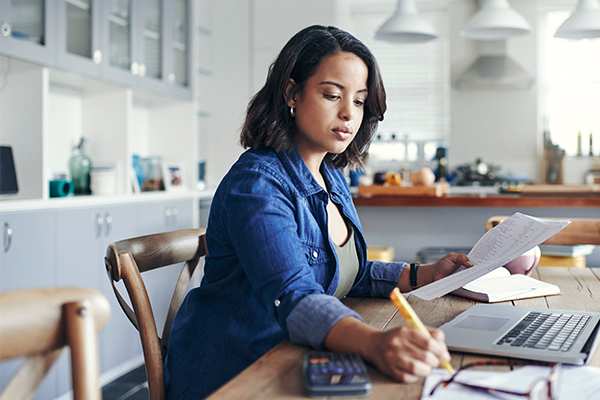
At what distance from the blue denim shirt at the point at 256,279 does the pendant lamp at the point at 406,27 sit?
8.28 ft

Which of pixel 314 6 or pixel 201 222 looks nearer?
pixel 201 222

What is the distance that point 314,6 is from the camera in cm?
421

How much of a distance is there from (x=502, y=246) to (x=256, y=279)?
0.52 meters

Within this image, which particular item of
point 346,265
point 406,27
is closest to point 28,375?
point 346,265

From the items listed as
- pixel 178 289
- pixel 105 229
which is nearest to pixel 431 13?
pixel 105 229

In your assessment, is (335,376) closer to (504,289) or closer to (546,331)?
(546,331)

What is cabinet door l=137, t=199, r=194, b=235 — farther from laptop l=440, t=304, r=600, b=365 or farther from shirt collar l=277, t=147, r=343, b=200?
laptop l=440, t=304, r=600, b=365

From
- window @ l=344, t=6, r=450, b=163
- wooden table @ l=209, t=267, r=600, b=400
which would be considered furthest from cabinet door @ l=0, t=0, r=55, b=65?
window @ l=344, t=6, r=450, b=163

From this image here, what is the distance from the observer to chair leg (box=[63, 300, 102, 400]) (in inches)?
18.8

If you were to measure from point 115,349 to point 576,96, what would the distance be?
501 centimetres

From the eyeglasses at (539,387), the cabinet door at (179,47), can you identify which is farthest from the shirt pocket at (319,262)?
the cabinet door at (179,47)

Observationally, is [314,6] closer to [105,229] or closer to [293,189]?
[105,229]

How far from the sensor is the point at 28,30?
2.27m

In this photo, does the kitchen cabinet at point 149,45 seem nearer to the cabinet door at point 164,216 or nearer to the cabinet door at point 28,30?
the cabinet door at point 28,30
